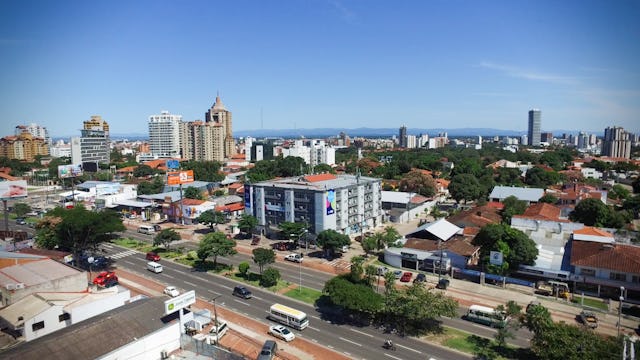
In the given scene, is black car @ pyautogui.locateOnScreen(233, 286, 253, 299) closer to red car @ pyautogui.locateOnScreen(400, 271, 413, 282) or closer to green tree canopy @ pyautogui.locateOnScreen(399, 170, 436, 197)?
red car @ pyautogui.locateOnScreen(400, 271, 413, 282)

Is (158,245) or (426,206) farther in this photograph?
(426,206)

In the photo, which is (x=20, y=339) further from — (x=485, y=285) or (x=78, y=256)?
(x=485, y=285)

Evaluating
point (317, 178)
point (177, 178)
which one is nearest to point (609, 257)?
point (317, 178)

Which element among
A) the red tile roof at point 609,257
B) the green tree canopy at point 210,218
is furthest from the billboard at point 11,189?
the red tile roof at point 609,257

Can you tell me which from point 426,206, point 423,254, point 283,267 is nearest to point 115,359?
point 283,267

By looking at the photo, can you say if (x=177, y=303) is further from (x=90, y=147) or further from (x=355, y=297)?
(x=90, y=147)

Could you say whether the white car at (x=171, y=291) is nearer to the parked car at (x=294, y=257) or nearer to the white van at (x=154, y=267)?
the white van at (x=154, y=267)
